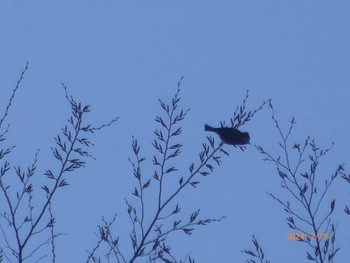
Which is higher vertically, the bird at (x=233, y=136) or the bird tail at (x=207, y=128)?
the bird tail at (x=207, y=128)

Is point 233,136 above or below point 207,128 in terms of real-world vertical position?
below

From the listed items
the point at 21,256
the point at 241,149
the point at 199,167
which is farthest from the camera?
the point at 241,149

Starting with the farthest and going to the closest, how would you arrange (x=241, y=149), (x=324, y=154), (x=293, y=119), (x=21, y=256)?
(x=293, y=119) → (x=324, y=154) → (x=241, y=149) → (x=21, y=256)

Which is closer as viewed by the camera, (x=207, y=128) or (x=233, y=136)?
(x=233, y=136)

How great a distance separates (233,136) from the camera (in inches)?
239

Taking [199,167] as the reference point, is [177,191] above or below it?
below

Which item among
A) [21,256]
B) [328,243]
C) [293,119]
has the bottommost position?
[21,256]

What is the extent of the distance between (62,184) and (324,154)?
310cm

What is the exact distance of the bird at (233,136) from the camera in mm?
6059

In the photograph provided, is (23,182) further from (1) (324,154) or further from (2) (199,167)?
(1) (324,154)

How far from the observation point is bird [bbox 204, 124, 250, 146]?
6.06 metres

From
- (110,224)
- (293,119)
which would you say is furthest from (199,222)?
(293,119)

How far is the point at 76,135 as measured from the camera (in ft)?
19.7

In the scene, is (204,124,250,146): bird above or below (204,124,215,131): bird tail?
below
